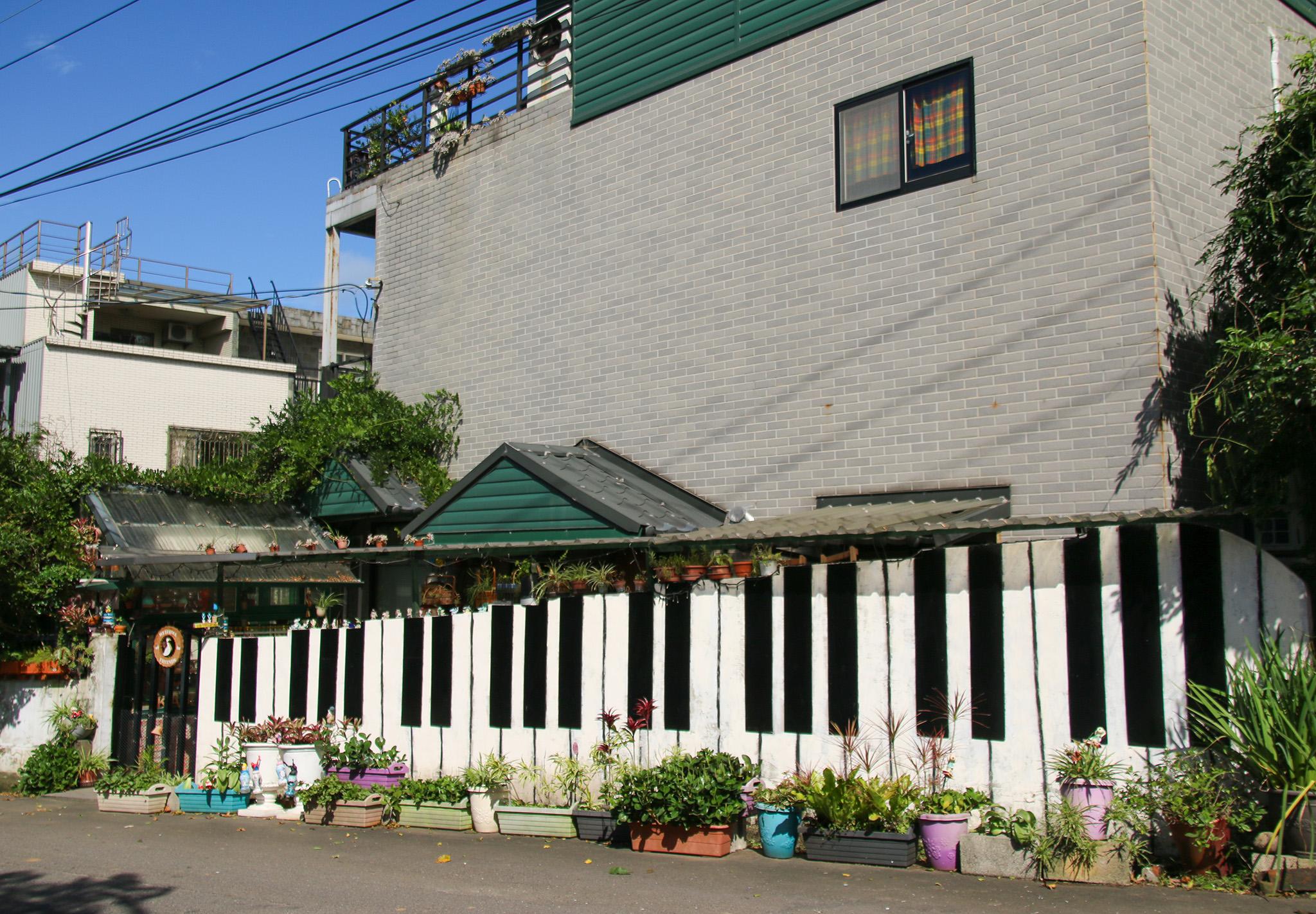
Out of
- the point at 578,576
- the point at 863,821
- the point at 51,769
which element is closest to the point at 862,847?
the point at 863,821

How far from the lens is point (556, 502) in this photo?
1213 centimetres

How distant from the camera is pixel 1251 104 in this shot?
36.4ft

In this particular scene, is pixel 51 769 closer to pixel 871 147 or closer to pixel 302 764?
pixel 302 764

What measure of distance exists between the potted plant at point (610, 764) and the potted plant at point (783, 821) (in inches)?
48.4

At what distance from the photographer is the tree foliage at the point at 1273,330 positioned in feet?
25.3

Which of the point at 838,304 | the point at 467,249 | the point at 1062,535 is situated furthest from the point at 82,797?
the point at 1062,535

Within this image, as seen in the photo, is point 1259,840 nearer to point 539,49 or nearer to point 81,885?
point 81,885

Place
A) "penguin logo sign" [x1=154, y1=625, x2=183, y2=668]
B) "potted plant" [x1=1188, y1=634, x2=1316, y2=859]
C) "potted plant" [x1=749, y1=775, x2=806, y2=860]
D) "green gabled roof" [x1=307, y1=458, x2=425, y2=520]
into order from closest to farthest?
"potted plant" [x1=1188, y1=634, x2=1316, y2=859] → "potted plant" [x1=749, y1=775, x2=806, y2=860] → "penguin logo sign" [x1=154, y1=625, x2=183, y2=668] → "green gabled roof" [x1=307, y1=458, x2=425, y2=520]

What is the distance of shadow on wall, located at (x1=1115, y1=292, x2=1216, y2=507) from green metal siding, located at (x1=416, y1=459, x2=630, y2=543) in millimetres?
4972

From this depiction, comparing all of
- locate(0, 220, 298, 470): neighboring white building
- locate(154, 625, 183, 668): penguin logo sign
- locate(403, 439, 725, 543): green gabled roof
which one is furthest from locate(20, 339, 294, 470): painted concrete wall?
locate(403, 439, 725, 543): green gabled roof

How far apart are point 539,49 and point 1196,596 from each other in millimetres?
11850

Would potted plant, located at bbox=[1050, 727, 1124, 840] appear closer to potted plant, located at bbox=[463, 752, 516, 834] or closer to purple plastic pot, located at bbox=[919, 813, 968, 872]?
purple plastic pot, located at bbox=[919, 813, 968, 872]

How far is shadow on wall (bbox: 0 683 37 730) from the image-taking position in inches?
514

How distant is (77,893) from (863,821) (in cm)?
520
